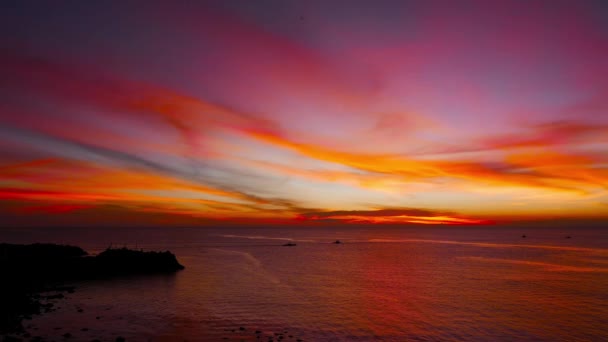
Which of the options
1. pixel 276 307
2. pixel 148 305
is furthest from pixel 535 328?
pixel 148 305

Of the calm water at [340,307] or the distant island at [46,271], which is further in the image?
the distant island at [46,271]

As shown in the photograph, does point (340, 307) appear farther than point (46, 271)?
No

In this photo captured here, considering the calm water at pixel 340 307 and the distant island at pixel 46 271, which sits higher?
the distant island at pixel 46 271

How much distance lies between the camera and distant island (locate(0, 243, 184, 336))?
3981 centimetres

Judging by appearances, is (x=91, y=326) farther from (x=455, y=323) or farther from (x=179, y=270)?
(x=179, y=270)

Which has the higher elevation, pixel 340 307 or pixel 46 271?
pixel 46 271

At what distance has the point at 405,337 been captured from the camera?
34.5 m

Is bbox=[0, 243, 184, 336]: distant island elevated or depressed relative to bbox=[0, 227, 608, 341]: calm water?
elevated

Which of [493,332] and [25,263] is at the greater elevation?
[25,263]

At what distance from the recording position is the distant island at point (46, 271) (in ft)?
131

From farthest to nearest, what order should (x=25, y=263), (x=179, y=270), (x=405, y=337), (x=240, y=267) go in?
(x=240, y=267)
(x=179, y=270)
(x=25, y=263)
(x=405, y=337)

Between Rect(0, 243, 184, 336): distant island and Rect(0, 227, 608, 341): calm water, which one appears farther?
Rect(0, 243, 184, 336): distant island

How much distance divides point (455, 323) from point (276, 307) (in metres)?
19.4

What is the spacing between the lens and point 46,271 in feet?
216
